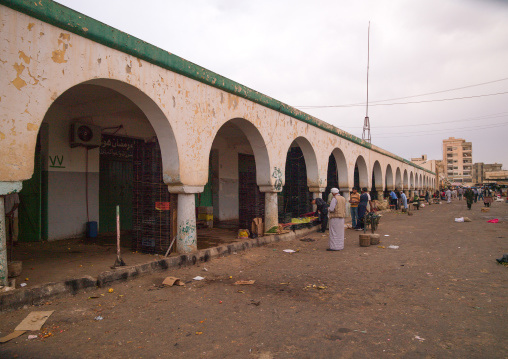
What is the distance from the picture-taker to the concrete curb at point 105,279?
4031 millimetres

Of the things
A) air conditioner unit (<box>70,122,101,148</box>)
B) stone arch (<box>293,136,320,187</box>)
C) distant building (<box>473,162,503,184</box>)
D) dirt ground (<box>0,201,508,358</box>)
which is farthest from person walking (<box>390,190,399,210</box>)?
distant building (<box>473,162,503,184</box>)

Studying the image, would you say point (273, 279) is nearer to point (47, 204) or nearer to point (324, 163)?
point (47, 204)

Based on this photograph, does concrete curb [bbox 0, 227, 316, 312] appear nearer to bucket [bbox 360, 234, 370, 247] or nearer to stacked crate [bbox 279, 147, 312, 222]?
bucket [bbox 360, 234, 370, 247]

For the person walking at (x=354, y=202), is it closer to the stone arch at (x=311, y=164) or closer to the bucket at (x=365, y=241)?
the stone arch at (x=311, y=164)

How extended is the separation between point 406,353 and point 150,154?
6.02 metres

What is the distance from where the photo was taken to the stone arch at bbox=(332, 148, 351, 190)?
15.1 meters

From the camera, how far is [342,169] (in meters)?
15.4

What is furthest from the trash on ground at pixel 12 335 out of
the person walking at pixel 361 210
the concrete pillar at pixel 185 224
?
the person walking at pixel 361 210

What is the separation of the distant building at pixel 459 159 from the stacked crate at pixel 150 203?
91.9m

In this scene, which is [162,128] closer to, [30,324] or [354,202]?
[30,324]

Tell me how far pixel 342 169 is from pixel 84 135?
1106 centimetres

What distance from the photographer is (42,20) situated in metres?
4.47

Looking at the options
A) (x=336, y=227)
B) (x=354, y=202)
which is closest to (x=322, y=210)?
(x=354, y=202)

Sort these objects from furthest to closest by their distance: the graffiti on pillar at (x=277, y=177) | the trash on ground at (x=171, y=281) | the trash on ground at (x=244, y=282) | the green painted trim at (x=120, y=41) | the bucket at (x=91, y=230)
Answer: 1. the graffiti on pillar at (x=277, y=177)
2. the bucket at (x=91, y=230)
3. the trash on ground at (x=244, y=282)
4. the trash on ground at (x=171, y=281)
5. the green painted trim at (x=120, y=41)
